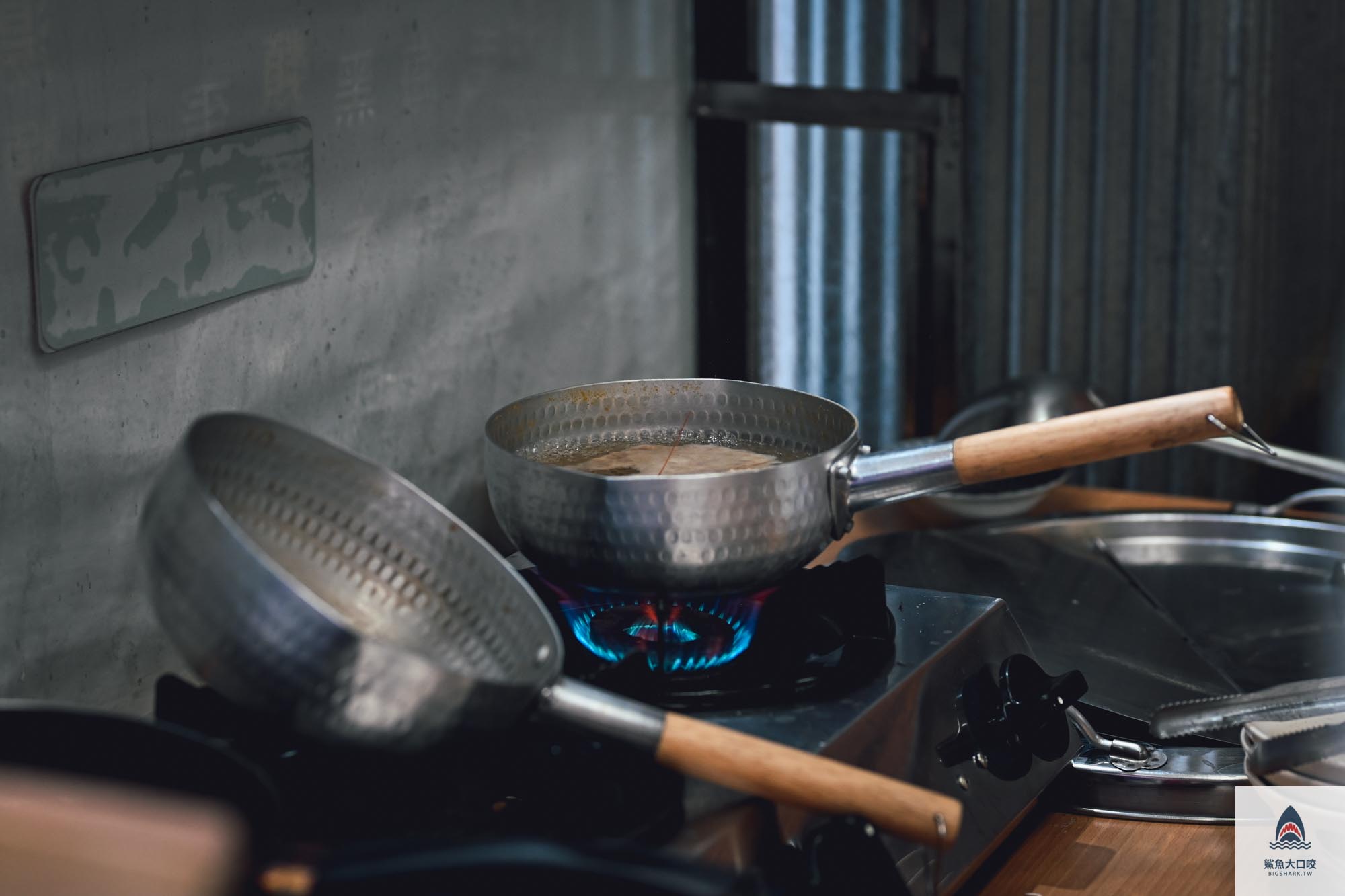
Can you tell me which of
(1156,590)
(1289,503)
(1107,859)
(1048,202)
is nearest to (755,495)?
(1107,859)

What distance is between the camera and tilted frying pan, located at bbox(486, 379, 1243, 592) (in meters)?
0.93

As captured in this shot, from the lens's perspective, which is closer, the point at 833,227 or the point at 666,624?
the point at 666,624

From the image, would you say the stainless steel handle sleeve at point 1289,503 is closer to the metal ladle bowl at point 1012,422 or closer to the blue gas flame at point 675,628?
the metal ladle bowl at point 1012,422

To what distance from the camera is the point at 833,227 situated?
6.28 ft

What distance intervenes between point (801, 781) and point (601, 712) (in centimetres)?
12

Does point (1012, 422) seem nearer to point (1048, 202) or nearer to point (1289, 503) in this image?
point (1289, 503)

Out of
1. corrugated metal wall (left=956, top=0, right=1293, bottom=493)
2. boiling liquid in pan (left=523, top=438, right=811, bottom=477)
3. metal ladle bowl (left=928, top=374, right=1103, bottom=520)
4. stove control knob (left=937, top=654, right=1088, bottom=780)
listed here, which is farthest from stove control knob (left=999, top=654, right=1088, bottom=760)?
corrugated metal wall (left=956, top=0, right=1293, bottom=493)

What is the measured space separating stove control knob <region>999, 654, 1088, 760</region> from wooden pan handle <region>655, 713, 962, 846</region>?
21 centimetres

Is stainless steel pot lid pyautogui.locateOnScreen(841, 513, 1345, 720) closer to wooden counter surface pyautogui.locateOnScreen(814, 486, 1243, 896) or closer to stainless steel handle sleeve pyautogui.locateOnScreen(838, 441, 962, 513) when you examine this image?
wooden counter surface pyautogui.locateOnScreen(814, 486, 1243, 896)

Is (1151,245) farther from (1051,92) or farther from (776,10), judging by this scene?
(776,10)

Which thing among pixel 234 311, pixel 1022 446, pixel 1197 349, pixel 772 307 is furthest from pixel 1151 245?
pixel 234 311

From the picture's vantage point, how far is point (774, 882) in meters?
0.83

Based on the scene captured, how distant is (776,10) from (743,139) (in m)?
0.18

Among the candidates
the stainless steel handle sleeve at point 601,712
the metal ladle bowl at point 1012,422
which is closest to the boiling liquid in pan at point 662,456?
the stainless steel handle sleeve at point 601,712
